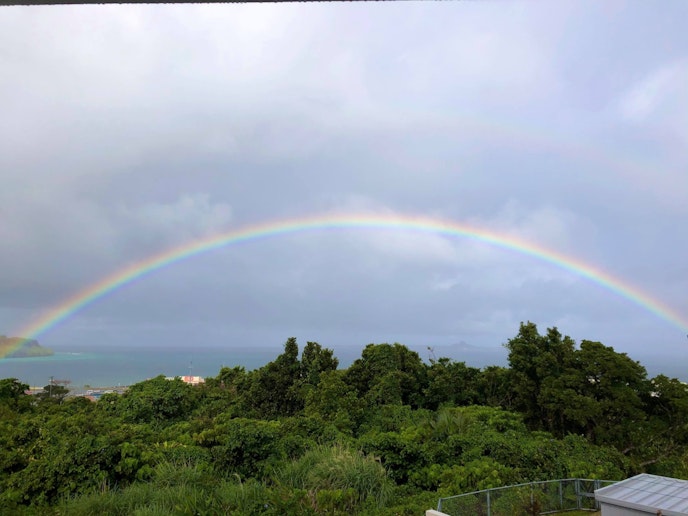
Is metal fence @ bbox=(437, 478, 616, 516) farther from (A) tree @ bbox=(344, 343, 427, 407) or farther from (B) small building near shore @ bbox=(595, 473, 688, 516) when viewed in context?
(A) tree @ bbox=(344, 343, 427, 407)

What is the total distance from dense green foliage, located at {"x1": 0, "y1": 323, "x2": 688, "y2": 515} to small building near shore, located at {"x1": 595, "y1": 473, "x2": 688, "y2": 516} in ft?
7.10

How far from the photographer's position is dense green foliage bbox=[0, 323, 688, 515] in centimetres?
837

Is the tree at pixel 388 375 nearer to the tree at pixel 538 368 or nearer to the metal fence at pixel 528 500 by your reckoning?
the tree at pixel 538 368

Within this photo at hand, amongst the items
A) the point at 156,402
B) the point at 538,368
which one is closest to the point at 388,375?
the point at 538,368

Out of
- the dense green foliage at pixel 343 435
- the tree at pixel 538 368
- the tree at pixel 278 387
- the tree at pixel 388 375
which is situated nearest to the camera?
the dense green foliage at pixel 343 435

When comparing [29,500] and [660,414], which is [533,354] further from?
[29,500]

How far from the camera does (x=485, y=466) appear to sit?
9336 millimetres

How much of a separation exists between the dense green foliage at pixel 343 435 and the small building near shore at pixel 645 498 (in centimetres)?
216

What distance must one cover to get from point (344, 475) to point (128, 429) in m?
5.71

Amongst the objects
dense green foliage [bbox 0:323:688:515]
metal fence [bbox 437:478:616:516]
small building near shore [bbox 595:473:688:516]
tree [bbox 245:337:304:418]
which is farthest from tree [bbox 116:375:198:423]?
small building near shore [bbox 595:473:688:516]

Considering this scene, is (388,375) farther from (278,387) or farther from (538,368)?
(538,368)

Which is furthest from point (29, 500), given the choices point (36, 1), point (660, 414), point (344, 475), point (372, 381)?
point (660, 414)

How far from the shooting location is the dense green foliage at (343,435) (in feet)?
27.5

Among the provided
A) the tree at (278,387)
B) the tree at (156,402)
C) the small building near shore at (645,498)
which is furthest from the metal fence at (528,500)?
the tree at (156,402)
